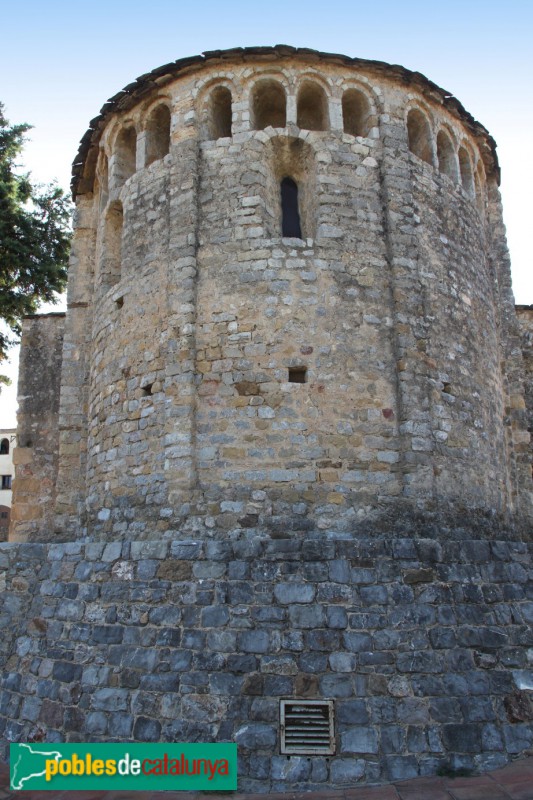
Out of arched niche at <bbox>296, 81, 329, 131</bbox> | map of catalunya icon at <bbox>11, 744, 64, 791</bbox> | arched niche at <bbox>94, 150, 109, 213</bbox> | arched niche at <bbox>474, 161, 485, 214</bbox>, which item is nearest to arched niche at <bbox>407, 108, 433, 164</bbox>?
arched niche at <bbox>296, 81, 329, 131</bbox>

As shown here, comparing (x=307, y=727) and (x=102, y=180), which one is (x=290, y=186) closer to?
(x=102, y=180)

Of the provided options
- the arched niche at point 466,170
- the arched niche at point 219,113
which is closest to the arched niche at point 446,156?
the arched niche at point 466,170

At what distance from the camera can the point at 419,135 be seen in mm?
9438

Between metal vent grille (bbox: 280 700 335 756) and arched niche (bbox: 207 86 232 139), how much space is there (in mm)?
7057

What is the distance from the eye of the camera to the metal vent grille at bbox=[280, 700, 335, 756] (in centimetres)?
556

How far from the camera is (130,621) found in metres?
6.52

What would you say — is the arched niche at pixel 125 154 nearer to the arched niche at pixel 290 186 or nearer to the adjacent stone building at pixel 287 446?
the adjacent stone building at pixel 287 446

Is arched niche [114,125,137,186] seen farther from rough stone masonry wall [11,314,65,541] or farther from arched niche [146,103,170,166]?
rough stone masonry wall [11,314,65,541]

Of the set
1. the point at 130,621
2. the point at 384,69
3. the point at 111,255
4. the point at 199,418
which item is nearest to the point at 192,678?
the point at 130,621

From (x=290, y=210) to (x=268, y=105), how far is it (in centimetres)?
172

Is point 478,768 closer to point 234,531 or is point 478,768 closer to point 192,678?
point 192,678

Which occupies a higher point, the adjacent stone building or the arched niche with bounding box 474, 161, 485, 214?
the arched niche with bounding box 474, 161, 485, 214

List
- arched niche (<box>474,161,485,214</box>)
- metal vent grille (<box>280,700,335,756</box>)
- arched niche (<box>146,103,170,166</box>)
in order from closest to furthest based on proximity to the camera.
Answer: metal vent grille (<box>280,700,335,756</box>) → arched niche (<box>146,103,170,166</box>) → arched niche (<box>474,161,485,214</box>)

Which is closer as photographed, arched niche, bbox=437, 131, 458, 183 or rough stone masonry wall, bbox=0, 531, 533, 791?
rough stone masonry wall, bbox=0, 531, 533, 791
